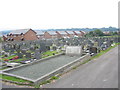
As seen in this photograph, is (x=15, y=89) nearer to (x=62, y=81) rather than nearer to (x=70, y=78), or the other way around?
(x=62, y=81)

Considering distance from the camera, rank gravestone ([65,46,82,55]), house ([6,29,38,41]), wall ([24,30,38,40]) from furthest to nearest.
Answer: wall ([24,30,38,40]) → house ([6,29,38,41]) → gravestone ([65,46,82,55])

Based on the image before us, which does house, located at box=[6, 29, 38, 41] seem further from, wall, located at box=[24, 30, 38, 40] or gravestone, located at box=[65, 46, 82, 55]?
gravestone, located at box=[65, 46, 82, 55]

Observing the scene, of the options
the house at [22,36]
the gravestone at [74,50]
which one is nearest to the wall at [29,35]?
the house at [22,36]

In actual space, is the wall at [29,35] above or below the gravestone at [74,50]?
above

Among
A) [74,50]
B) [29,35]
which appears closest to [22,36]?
[29,35]

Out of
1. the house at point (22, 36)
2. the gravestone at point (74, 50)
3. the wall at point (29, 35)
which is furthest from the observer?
the wall at point (29, 35)

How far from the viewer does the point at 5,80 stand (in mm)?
9617

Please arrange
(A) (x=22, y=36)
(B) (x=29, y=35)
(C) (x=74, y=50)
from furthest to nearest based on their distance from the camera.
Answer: (B) (x=29, y=35) → (A) (x=22, y=36) → (C) (x=74, y=50)

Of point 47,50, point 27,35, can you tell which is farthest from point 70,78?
point 27,35

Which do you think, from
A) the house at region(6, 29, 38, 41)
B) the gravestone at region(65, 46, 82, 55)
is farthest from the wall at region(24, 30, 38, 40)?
the gravestone at region(65, 46, 82, 55)

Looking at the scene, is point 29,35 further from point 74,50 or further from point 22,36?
point 74,50

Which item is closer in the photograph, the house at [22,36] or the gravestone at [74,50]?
the gravestone at [74,50]

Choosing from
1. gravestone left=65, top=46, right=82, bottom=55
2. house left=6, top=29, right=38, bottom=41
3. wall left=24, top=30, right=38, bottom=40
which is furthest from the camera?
wall left=24, top=30, right=38, bottom=40

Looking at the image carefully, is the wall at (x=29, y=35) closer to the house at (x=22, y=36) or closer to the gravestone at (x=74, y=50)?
the house at (x=22, y=36)
